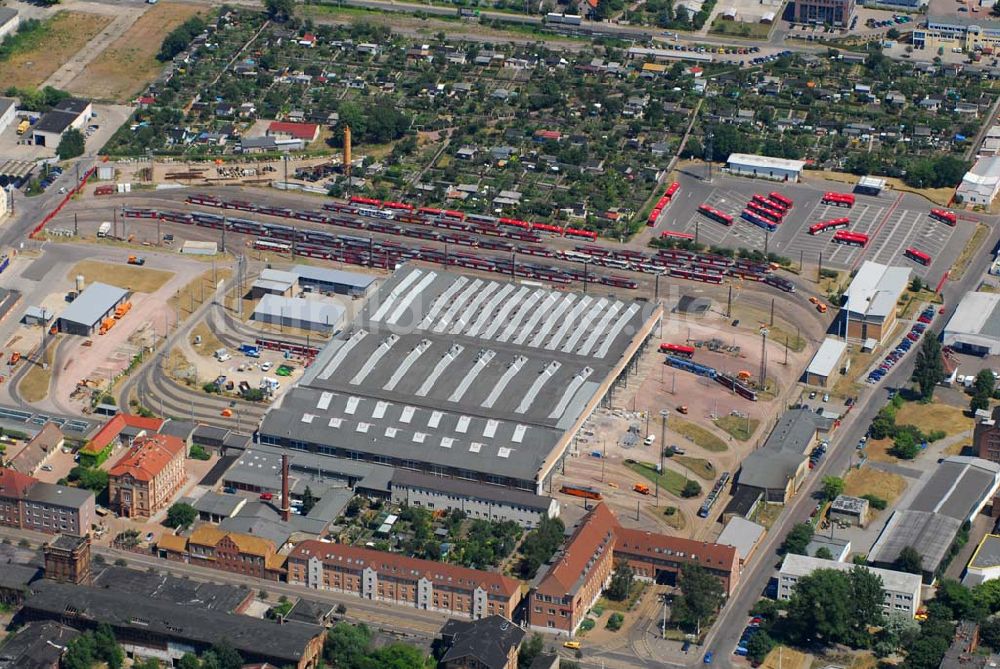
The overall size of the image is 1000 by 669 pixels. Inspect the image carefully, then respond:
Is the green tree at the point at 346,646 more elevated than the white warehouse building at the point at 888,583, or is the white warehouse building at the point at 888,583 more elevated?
the white warehouse building at the point at 888,583

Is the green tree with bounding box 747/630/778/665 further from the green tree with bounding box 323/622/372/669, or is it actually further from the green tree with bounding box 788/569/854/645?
the green tree with bounding box 323/622/372/669

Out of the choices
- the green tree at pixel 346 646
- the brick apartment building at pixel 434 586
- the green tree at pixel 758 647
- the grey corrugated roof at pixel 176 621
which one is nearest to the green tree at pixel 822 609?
the green tree at pixel 758 647

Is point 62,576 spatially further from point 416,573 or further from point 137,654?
point 416,573

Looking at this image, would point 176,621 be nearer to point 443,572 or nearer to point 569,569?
point 443,572

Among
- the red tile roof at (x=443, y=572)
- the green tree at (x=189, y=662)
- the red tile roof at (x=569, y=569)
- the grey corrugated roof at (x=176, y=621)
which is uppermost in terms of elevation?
the red tile roof at (x=569, y=569)

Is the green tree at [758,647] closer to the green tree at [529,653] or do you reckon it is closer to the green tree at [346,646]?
the green tree at [529,653]

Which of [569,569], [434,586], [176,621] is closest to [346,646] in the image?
[434,586]
